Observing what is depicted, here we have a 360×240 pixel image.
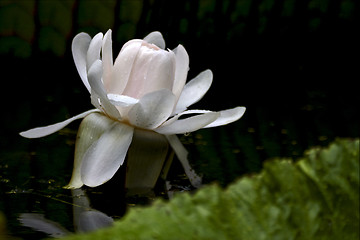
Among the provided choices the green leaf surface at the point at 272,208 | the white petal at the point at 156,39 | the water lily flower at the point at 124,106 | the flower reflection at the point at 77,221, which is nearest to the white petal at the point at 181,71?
the water lily flower at the point at 124,106

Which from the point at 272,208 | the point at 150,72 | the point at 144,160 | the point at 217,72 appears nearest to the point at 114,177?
the point at 144,160

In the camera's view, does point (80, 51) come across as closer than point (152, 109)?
No

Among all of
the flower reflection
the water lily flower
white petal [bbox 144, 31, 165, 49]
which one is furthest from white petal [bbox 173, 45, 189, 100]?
the flower reflection

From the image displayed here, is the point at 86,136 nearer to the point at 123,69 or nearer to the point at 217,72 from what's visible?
the point at 123,69

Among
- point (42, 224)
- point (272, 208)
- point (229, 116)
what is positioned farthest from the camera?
point (229, 116)

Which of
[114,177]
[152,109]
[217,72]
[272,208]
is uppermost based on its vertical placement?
[272,208]

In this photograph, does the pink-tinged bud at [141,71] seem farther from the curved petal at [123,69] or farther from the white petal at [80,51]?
the white petal at [80,51]
